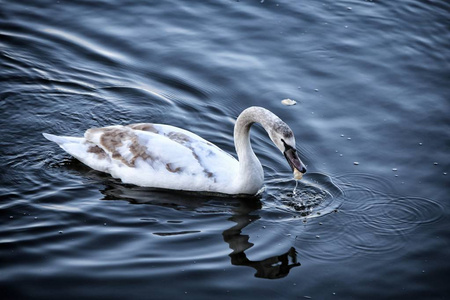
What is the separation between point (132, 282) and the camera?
866cm

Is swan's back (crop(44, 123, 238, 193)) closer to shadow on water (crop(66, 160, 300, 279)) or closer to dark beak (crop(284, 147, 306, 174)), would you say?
shadow on water (crop(66, 160, 300, 279))

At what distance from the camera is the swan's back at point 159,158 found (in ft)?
35.4

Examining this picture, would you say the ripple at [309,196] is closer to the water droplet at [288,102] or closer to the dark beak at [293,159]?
the dark beak at [293,159]

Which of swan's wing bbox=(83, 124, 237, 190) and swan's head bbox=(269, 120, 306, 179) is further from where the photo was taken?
swan's wing bbox=(83, 124, 237, 190)

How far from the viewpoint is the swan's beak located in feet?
33.4

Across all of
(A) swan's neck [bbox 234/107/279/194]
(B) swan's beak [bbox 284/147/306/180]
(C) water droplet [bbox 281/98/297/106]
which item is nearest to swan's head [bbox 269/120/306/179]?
(B) swan's beak [bbox 284/147/306/180]

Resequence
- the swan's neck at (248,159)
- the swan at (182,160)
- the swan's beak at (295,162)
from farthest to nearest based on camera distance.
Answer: the swan at (182,160) < the swan's neck at (248,159) < the swan's beak at (295,162)

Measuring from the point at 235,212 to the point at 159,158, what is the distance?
4.66 ft

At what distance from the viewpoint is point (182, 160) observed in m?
10.8

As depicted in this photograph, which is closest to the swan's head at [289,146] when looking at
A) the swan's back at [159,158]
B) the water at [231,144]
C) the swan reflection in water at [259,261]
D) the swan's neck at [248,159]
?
the swan's neck at [248,159]

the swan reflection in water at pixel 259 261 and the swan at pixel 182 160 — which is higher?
the swan at pixel 182 160

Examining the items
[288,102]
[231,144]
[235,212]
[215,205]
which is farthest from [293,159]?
[288,102]

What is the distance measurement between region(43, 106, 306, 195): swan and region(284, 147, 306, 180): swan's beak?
11.0 inches

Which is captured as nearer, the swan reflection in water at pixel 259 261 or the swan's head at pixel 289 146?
the swan reflection in water at pixel 259 261
